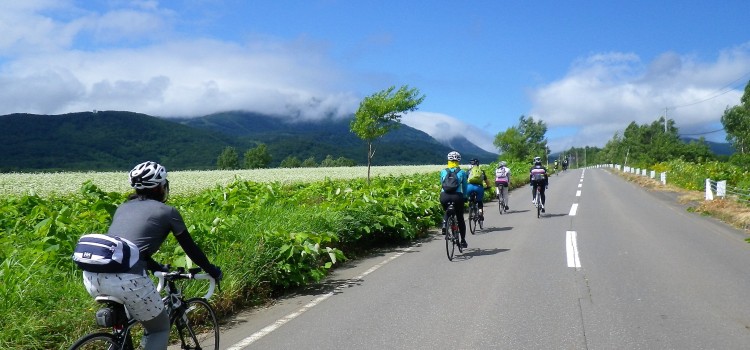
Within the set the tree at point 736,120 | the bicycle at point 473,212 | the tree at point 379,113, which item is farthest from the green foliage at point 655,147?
the bicycle at point 473,212

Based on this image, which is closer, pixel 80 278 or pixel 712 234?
pixel 80 278

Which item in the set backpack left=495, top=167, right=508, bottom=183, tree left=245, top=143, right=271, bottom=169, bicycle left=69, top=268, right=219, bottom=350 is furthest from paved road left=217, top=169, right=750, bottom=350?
tree left=245, top=143, right=271, bottom=169

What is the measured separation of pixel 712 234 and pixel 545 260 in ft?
19.8

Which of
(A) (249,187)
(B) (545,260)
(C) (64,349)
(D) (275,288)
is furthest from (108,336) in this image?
(A) (249,187)

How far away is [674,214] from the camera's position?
669 inches

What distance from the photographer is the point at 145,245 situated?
3197mm

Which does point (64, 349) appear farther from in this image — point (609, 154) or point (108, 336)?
point (609, 154)

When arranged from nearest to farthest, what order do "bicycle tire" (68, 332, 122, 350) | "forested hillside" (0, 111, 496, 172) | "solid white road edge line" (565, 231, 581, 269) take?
"bicycle tire" (68, 332, 122, 350)
"solid white road edge line" (565, 231, 581, 269)
"forested hillside" (0, 111, 496, 172)

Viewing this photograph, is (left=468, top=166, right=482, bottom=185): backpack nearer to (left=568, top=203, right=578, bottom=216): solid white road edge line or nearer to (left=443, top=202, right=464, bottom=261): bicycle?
(left=443, top=202, right=464, bottom=261): bicycle

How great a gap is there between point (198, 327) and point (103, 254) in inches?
94.9

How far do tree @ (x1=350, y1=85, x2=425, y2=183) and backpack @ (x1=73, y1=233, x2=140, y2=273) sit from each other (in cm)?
2669

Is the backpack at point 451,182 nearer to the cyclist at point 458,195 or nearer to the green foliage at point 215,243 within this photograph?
the cyclist at point 458,195

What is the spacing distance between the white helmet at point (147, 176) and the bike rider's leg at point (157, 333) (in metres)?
0.85

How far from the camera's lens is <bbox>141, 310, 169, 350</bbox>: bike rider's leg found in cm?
328
